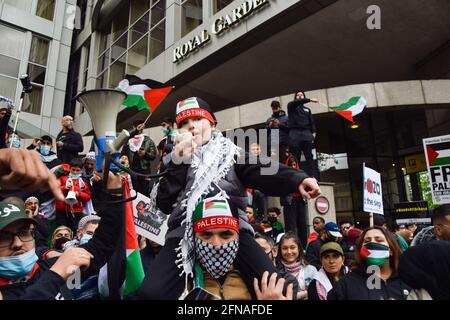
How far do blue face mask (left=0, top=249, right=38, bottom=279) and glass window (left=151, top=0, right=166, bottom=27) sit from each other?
16.2 meters

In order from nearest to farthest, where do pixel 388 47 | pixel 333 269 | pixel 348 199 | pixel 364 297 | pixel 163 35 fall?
1. pixel 364 297
2. pixel 333 269
3. pixel 388 47
4. pixel 348 199
5. pixel 163 35

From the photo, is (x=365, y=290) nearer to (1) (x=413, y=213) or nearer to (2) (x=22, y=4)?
(1) (x=413, y=213)

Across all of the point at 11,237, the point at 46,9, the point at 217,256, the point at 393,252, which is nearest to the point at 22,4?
the point at 46,9

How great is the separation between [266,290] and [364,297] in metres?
1.41

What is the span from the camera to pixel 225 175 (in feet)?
7.92

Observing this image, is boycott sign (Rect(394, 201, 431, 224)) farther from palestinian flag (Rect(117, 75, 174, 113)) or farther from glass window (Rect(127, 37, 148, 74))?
glass window (Rect(127, 37, 148, 74))

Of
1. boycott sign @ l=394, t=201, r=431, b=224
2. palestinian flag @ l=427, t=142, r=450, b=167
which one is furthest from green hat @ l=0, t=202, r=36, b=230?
boycott sign @ l=394, t=201, r=431, b=224

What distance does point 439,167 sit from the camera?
4953 millimetres

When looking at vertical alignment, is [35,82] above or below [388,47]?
above

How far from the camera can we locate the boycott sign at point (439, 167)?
4762 millimetres

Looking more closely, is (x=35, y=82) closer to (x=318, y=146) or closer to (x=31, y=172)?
(x=318, y=146)

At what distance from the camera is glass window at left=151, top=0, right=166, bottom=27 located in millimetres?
17081

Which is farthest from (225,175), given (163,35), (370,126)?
(163,35)

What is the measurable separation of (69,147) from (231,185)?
6822 mm
